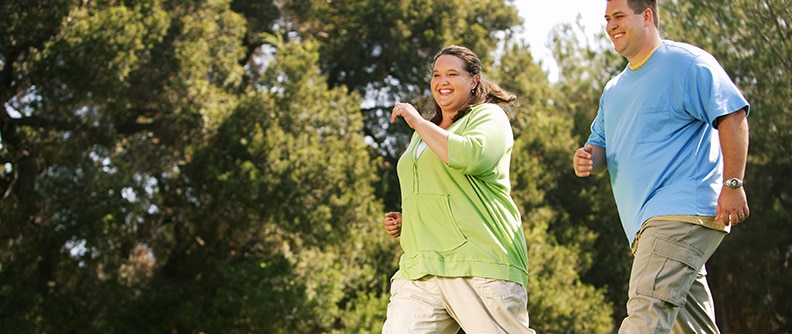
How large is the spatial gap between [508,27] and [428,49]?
1.98m

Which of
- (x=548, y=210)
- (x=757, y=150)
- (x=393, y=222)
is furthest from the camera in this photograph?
(x=548, y=210)

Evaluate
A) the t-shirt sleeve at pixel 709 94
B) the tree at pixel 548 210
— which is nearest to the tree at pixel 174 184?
the tree at pixel 548 210

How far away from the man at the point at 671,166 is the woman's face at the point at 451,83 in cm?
57

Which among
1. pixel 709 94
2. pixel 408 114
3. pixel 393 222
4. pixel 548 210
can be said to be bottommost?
pixel 548 210

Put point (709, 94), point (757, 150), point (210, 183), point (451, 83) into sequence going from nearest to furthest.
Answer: point (709, 94), point (451, 83), point (757, 150), point (210, 183)

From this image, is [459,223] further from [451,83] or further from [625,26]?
[625,26]

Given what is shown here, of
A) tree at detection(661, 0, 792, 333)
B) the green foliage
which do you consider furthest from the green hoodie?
the green foliage

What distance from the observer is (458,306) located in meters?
3.65

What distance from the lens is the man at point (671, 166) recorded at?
3365 mm

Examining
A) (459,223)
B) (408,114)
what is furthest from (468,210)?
(408,114)

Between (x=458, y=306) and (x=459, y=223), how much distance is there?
294 mm

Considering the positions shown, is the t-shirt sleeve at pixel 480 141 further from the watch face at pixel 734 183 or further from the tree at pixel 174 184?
the tree at pixel 174 184

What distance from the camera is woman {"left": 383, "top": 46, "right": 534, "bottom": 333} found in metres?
3.61

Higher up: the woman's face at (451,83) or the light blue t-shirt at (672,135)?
the light blue t-shirt at (672,135)
